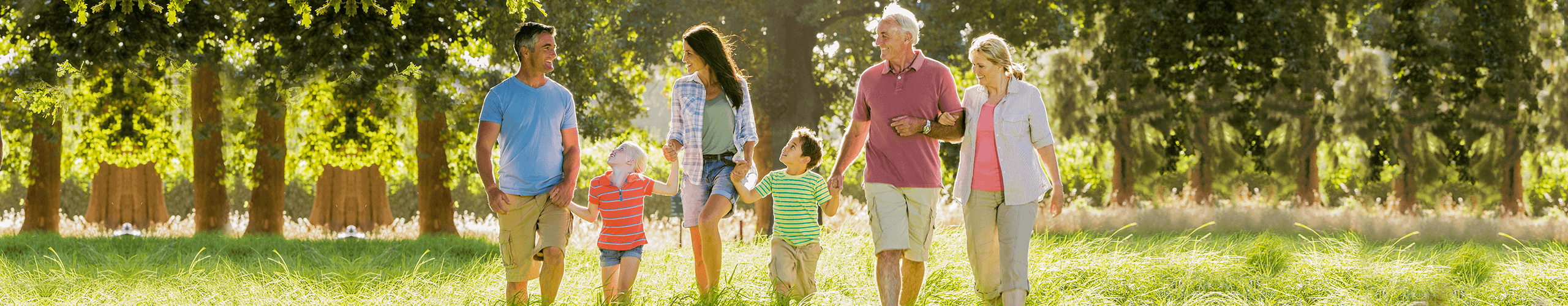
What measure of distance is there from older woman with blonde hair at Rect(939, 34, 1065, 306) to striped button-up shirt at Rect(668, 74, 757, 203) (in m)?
1.18

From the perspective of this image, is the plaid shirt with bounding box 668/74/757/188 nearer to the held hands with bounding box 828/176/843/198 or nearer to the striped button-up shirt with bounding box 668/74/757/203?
the striped button-up shirt with bounding box 668/74/757/203

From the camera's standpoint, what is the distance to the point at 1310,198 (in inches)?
569

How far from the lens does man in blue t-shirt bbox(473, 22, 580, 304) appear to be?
14.9 feet

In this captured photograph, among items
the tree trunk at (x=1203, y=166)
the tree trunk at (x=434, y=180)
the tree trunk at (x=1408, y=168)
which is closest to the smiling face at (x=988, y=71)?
the tree trunk at (x=1203, y=166)

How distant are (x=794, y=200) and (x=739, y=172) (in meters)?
0.35

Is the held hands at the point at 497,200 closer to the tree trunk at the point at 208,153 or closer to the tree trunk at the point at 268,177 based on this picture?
the tree trunk at the point at 268,177

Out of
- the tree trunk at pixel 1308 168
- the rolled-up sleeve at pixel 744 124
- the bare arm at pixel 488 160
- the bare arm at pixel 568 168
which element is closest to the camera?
the bare arm at pixel 488 160

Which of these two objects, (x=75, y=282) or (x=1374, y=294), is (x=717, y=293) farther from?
(x=75, y=282)

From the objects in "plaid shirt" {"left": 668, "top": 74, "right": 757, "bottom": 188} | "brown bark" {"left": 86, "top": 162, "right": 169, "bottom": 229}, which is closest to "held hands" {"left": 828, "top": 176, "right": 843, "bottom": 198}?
"plaid shirt" {"left": 668, "top": 74, "right": 757, "bottom": 188}

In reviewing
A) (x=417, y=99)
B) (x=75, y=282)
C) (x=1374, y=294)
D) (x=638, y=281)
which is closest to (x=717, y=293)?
→ (x=638, y=281)

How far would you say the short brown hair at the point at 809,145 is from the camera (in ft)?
16.7

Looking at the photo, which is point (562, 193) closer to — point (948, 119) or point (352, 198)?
point (948, 119)

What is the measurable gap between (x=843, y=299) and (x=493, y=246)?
24.2 feet

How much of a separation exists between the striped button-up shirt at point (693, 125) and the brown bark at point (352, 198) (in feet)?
28.6
